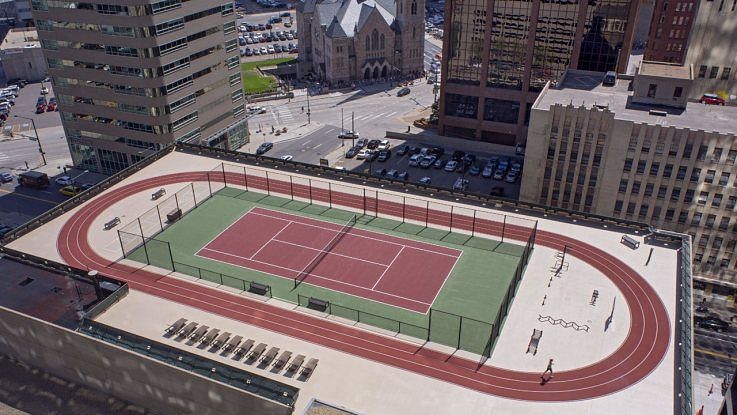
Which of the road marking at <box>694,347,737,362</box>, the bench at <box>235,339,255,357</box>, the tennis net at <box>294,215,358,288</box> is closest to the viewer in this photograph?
the bench at <box>235,339,255,357</box>

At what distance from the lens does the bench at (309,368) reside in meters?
43.8

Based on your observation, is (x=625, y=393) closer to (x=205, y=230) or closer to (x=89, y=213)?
(x=205, y=230)

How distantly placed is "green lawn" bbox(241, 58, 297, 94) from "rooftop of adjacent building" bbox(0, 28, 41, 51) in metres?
55.7

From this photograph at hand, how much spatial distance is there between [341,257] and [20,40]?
15158 cm

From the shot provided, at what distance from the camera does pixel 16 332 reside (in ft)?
162

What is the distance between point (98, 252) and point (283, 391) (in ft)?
103

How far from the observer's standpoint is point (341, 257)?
6059 cm

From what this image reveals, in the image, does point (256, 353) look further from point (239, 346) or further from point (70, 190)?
point (70, 190)

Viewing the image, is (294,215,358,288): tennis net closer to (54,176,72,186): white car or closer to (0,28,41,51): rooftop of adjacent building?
(54,176,72,186): white car

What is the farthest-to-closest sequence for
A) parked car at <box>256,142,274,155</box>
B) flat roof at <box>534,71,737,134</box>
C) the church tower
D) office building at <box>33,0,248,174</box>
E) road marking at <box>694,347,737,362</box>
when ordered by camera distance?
1. the church tower
2. parked car at <box>256,142,274,155</box>
3. office building at <box>33,0,248,174</box>
4. flat roof at <box>534,71,737,134</box>
5. road marking at <box>694,347,737,362</box>

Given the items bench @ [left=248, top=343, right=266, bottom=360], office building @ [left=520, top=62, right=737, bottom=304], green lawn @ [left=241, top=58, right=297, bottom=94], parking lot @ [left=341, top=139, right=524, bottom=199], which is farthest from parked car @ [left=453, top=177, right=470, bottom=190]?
green lawn @ [left=241, top=58, right=297, bottom=94]

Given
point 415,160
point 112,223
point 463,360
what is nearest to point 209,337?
point 463,360

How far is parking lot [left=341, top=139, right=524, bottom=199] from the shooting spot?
3954 inches

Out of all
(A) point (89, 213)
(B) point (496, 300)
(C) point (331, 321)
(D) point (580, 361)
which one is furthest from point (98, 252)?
(D) point (580, 361)
